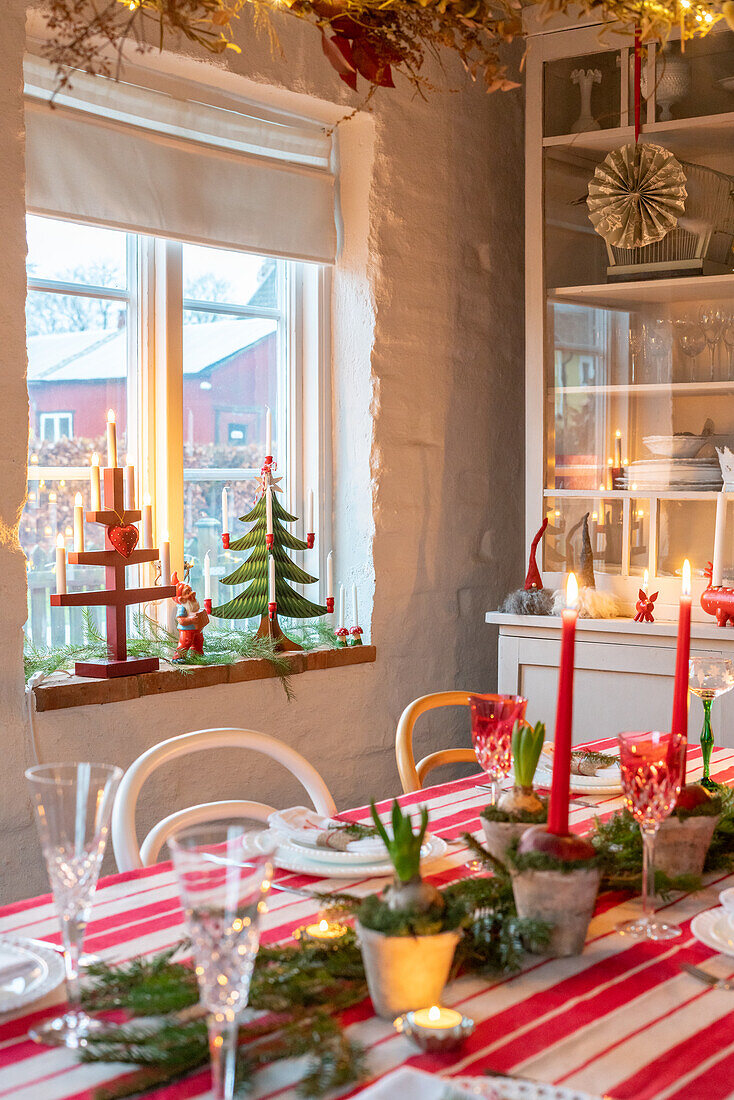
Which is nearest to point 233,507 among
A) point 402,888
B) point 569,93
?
point 569,93

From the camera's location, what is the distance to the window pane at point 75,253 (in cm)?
248

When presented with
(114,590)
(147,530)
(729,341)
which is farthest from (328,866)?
(729,341)

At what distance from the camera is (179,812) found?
61.4 inches

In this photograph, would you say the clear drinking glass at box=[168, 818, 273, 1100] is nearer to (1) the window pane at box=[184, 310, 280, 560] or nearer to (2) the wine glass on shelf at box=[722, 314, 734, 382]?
(1) the window pane at box=[184, 310, 280, 560]

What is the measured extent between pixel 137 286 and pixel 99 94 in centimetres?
43

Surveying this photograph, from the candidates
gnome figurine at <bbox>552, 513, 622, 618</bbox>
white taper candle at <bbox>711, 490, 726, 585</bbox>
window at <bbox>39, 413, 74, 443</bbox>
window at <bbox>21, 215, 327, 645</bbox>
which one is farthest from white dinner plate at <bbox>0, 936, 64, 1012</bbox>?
white taper candle at <bbox>711, 490, 726, 585</bbox>

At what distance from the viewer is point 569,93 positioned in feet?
9.89

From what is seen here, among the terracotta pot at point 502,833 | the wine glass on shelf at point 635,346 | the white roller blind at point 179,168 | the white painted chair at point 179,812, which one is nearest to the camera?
the terracotta pot at point 502,833

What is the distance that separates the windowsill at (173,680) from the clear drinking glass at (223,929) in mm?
1580

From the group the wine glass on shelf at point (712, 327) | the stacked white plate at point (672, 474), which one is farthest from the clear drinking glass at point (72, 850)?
the wine glass on shelf at point (712, 327)

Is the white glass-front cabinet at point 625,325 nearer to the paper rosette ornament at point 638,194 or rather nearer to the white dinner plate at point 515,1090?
the paper rosette ornament at point 638,194

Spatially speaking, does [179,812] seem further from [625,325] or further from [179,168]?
[625,325]

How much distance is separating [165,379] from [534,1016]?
2047 mm

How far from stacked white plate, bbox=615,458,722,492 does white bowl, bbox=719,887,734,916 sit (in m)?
1.91
